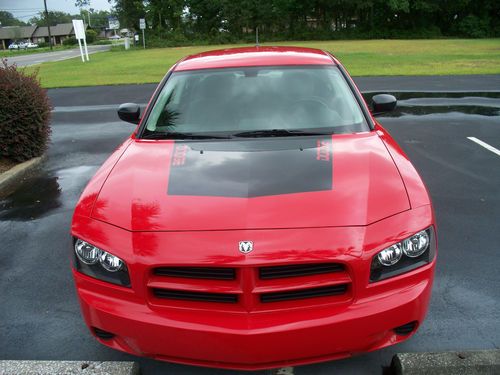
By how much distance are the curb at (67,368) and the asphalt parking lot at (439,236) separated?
210 millimetres

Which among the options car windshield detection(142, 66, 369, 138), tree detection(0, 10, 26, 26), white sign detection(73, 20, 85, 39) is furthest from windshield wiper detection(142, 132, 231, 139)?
tree detection(0, 10, 26, 26)

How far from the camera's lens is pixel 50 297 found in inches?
132

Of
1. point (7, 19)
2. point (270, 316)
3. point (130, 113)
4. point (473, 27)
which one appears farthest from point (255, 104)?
point (7, 19)

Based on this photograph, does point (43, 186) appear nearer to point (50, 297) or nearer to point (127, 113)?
point (127, 113)

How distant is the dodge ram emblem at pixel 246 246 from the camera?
2.05 m

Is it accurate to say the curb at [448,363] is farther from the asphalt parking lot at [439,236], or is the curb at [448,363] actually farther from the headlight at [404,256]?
the headlight at [404,256]

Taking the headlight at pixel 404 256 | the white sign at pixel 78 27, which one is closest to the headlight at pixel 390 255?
the headlight at pixel 404 256

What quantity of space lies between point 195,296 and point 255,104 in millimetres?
1747

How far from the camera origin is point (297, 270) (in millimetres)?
2076

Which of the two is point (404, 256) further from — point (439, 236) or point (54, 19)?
point (54, 19)

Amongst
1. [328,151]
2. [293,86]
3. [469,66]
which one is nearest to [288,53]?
[293,86]

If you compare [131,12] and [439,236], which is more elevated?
[131,12]

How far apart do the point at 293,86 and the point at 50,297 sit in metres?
2.43

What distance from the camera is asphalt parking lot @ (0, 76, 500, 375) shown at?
8.97 feet
